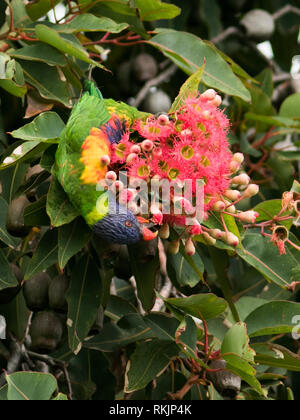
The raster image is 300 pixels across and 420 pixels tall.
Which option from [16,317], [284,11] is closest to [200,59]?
[16,317]

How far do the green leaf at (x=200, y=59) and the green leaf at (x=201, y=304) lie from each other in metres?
0.68

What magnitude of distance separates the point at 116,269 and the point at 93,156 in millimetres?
467

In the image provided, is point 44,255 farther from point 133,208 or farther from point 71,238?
point 133,208

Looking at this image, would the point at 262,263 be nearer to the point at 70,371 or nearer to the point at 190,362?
the point at 190,362

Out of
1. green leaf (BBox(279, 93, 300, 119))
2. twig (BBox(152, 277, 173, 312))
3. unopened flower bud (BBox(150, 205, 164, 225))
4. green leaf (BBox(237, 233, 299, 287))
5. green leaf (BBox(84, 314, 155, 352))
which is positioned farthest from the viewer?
green leaf (BBox(279, 93, 300, 119))

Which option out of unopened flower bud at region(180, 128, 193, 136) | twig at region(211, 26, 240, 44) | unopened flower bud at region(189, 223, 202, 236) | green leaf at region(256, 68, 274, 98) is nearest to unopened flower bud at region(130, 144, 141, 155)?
unopened flower bud at region(180, 128, 193, 136)

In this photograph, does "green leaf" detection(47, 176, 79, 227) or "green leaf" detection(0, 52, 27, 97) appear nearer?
"green leaf" detection(47, 176, 79, 227)

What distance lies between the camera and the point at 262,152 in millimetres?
3041

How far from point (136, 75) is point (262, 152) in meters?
0.65

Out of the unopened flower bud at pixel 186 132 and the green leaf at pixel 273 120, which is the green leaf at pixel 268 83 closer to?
the green leaf at pixel 273 120

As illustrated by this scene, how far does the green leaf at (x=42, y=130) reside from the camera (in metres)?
1.81

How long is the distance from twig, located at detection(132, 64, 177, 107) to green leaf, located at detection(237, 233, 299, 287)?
41.9 inches

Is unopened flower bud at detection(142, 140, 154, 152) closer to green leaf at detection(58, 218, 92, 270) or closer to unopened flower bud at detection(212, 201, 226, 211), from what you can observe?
unopened flower bud at detection(212, 201, 226, 211)

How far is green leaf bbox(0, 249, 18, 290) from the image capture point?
6.54 feet
